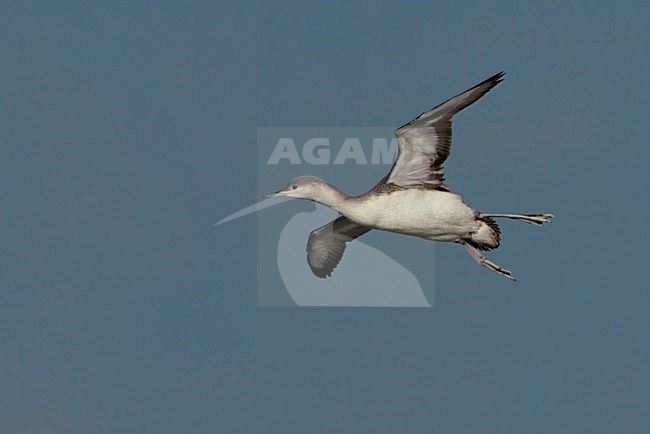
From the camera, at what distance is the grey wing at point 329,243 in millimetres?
40344

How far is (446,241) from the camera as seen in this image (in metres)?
37.2

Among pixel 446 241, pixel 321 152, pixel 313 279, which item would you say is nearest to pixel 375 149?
pixel 321 152

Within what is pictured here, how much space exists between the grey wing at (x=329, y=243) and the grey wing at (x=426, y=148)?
4.18 meters

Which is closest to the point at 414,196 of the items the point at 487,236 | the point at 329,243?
the point at 487,236

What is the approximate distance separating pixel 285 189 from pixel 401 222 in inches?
113

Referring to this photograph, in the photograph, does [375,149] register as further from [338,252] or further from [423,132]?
[423,132]

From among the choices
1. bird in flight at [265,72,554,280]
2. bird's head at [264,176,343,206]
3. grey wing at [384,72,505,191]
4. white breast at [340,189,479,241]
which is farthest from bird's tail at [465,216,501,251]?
bird's head at [264,176,343,206]

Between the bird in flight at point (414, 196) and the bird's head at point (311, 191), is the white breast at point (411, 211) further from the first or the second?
the bird's head at point (311, 191)

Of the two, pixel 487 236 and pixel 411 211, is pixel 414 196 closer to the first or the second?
pixel 411 211

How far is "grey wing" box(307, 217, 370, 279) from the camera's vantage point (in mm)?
40344

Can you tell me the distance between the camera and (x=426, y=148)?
35.8 metres

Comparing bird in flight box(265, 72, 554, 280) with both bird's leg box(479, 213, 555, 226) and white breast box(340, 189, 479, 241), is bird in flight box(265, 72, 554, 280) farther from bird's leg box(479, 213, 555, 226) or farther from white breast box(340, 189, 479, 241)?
bird's leg box(479, 213, 555, 226)

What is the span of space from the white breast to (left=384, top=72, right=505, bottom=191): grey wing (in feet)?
1.09

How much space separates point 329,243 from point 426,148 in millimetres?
5995
